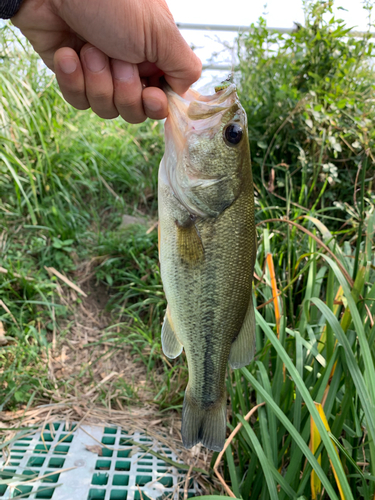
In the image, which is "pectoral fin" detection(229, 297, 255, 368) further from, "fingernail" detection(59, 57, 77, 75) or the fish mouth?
"fingernail" detection(59, 57, 77, 75)

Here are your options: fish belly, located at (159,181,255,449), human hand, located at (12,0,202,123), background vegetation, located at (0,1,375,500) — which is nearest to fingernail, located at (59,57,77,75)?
human hand, located at (12,0,202,123)

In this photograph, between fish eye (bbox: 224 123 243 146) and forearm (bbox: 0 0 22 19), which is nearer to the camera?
fish eye (bbox: 224 123 243 146)

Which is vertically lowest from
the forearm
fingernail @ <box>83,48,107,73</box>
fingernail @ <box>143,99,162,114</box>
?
fingernail @ <box>143,99,162,114</box>

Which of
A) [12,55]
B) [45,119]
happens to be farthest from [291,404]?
[12,55]

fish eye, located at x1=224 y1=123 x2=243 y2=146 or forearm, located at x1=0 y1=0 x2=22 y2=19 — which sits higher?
forearm, located at x1=0 y1=0 x2=22 y2=19

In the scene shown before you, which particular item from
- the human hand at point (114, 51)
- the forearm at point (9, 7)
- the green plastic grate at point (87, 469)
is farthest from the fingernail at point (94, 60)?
the green plastic grate at point (87, 469)

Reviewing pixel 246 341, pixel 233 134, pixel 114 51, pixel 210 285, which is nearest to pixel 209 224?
pixel 210 285

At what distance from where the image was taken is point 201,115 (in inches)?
53.3

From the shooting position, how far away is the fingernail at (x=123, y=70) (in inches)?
60.2

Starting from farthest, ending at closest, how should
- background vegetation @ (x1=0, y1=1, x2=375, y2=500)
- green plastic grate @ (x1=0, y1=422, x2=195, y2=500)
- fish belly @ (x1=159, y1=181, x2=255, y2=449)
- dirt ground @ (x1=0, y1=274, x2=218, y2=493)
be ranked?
background vegetation @ (x1=0, y1=1, x2=375, y2=500), dirt ground @ (x1=0, y1=274, x2=218, y2=493), green plastic grate @ (x1=0, y1=422, x2=195, y2=500), fish belly @ (x1=159, y1=181, x2=255, y2=449)

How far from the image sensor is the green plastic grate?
5.94 feet

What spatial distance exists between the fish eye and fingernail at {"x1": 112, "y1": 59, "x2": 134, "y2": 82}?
482 mm

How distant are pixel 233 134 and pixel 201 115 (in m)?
0.13

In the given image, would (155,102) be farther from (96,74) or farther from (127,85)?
(96,74)
